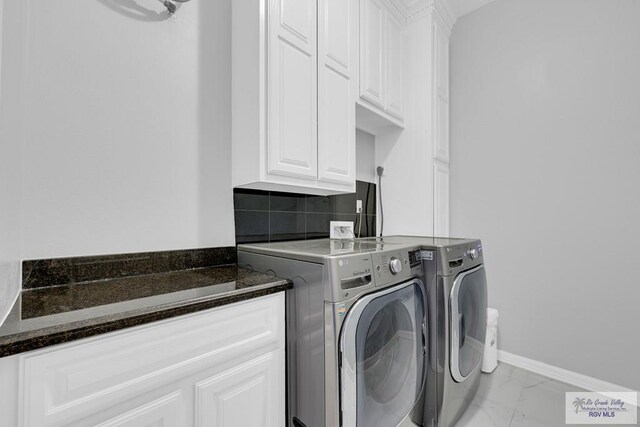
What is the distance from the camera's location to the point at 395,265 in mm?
1221

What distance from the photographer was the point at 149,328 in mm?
762

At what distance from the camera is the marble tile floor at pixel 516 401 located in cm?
162

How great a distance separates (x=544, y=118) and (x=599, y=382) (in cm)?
188

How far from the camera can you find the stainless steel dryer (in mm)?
982

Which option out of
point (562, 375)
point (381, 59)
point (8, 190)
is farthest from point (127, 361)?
point (562, 375)

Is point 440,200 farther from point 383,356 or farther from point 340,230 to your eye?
point 383,356

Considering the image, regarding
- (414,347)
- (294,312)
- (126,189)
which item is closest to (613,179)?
(414,347)

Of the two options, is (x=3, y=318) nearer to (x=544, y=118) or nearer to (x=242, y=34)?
(x=242, y=34)

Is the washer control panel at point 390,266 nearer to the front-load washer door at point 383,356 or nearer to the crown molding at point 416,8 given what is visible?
the front-load washer door at point 383,356

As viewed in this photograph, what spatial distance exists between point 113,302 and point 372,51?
6.89 ft

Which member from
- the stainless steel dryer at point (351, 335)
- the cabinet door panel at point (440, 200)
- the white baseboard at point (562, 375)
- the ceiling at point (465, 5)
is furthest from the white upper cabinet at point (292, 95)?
the white baseboard at point (562, 375)

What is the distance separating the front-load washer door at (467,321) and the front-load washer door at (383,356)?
197mm

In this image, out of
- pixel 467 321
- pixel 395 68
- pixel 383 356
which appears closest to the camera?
pixel 383 356

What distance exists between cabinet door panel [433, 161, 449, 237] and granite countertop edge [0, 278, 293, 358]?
5.80ft
